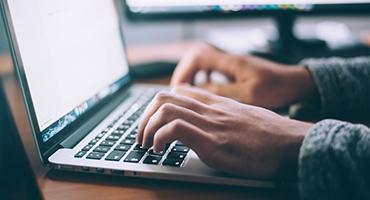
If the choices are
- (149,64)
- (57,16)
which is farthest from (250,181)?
(149,64)

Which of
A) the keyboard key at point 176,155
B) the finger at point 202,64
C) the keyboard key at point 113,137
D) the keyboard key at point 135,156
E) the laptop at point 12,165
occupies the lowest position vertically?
the laptop at point 12,165

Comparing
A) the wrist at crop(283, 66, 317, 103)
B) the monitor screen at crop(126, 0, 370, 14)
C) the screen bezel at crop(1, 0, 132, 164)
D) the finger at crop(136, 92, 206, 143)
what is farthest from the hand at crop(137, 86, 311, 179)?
the monitor screen at crop(126, 0, 370, 14)

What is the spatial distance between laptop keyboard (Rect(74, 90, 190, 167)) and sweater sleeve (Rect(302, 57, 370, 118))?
0.87ft

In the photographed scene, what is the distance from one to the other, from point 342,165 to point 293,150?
5 cm

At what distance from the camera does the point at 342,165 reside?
0.44 m

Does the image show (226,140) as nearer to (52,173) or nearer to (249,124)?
(249,124)

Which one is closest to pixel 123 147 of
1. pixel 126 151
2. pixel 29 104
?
pixel 126 151

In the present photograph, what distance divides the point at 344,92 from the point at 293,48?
0.35 meters

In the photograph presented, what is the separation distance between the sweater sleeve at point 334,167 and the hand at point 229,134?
0.03 m

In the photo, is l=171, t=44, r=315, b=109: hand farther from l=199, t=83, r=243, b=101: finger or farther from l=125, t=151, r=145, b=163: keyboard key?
l=125, t=151, r=145, b=163: keyboard key

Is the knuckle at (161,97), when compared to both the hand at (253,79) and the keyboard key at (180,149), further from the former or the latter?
the hand at (253,79)

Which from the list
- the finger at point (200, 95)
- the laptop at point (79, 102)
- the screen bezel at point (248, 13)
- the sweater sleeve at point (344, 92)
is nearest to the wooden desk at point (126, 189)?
the laptop at point (79, 102)

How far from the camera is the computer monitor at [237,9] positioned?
0.91 m

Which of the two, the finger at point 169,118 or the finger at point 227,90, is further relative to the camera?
the finger at point 227,90
